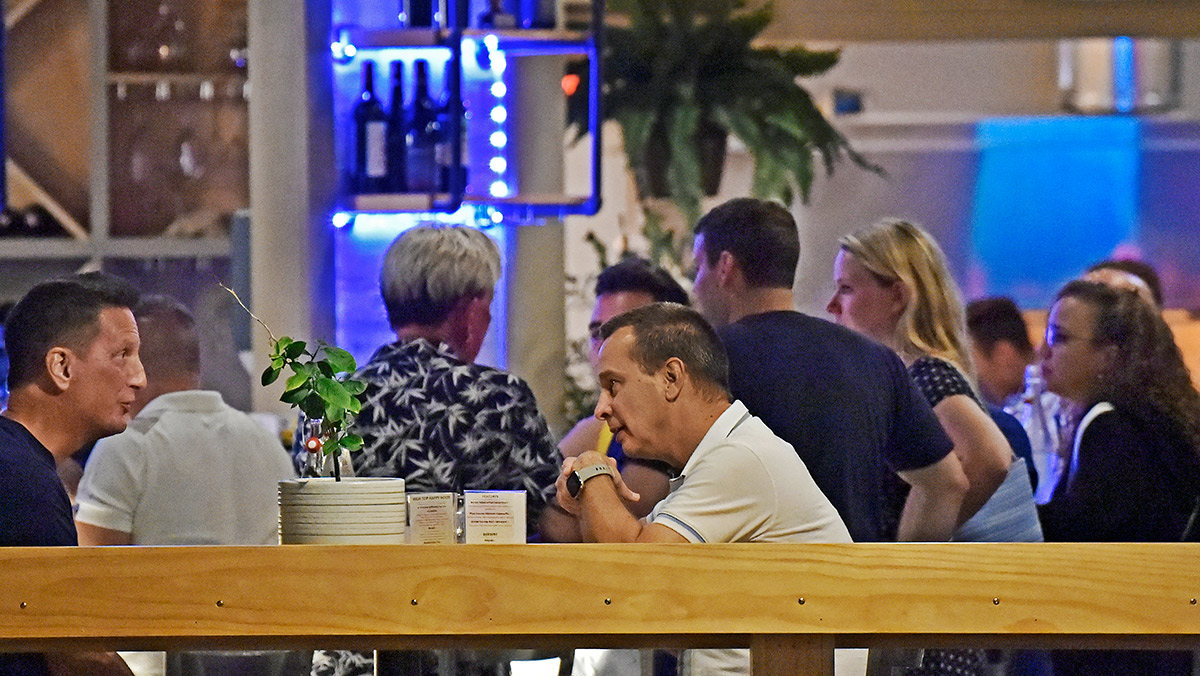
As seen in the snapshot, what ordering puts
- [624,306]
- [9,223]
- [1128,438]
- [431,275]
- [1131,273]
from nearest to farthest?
1. [431,275]
2. [1128,438]
3. [624,306]
4. [9,223]
5. [1131,273]

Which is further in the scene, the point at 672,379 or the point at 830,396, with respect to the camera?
the point at 830,396

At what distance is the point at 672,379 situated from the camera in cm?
223

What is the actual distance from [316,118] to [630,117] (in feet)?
3.45

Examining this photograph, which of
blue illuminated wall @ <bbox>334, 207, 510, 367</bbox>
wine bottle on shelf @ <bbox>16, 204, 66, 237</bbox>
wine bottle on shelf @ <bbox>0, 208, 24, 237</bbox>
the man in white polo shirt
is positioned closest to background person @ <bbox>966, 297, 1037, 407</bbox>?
blue illuminated wall @ <bbox>334, 207, 510, 367</bbox>

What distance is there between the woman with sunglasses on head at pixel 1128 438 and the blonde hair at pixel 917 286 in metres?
0.31

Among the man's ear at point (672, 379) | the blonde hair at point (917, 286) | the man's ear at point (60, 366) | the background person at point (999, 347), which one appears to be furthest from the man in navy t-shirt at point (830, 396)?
the background person at point (999, 347)

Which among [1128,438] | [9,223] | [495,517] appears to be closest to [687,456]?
[495,517]

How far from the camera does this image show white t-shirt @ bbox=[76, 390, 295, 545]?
3.10m

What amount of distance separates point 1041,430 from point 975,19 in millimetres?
1723

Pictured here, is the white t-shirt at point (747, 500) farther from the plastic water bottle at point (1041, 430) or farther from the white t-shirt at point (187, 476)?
the plastic water bottle at point (1041, 430)

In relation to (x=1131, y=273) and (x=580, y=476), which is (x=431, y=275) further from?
(x=1131, y=273)

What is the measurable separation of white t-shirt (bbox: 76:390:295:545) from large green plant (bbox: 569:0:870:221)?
195 centimetres

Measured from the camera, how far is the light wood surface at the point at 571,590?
1713 millimetres

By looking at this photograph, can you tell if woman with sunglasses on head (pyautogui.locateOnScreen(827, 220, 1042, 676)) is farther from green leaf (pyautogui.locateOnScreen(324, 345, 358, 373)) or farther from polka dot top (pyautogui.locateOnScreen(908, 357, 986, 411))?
green leaf (pyautogui.locateOnScreen(324, 345, 358, 373))
